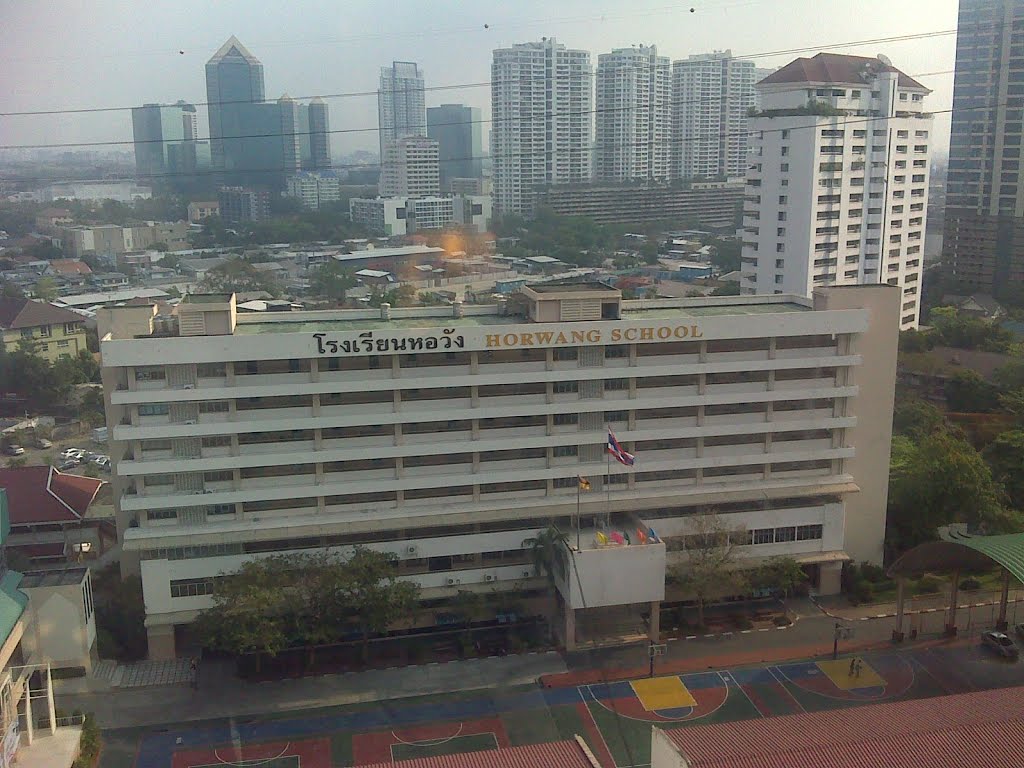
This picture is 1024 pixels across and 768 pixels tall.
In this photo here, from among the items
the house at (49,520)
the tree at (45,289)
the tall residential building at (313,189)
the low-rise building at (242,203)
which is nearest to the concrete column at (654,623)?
the house at (49,520)

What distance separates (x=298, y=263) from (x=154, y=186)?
563cm

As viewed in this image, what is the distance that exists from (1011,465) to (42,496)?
47.1ft

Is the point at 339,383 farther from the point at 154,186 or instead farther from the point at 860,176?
the point at 154,186

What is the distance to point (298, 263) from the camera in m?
36.2

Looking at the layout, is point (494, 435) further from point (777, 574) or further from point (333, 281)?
point (333, 281)

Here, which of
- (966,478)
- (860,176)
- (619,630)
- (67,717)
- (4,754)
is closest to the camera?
(4,754)

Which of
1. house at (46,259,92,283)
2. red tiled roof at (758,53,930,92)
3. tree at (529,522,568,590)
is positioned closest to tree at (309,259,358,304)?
house at (46,259,92,283)

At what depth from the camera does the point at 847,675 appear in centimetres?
1075

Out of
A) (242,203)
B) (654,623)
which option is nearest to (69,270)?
(242,203)

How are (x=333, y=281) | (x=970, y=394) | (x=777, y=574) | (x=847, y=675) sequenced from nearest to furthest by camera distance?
(x=847, y=675) < (x=777, y=574) < (x=970, y=394) < (x=333, y=281)

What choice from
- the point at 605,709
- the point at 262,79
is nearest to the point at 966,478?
the point at 605,709

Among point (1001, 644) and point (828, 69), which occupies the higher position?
point (828, 69)

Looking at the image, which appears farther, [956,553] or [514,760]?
[956,553]

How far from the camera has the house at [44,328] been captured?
24188 mm
